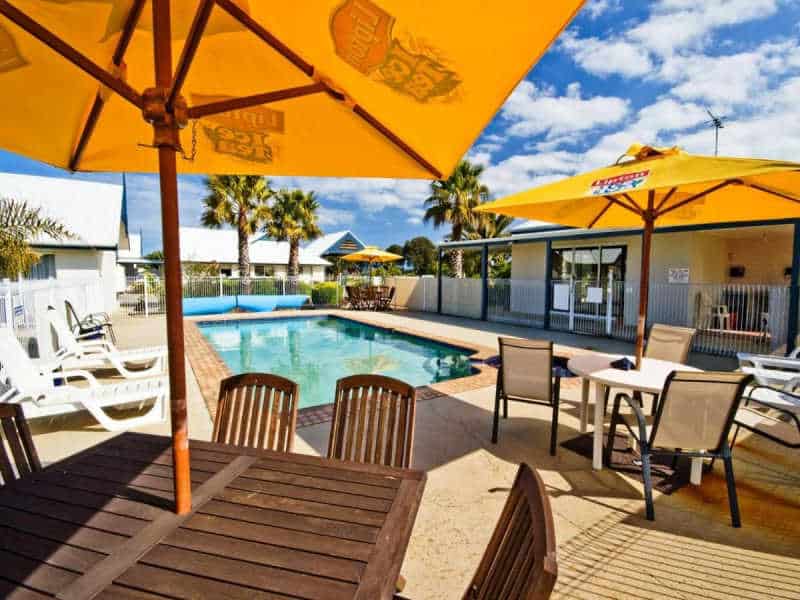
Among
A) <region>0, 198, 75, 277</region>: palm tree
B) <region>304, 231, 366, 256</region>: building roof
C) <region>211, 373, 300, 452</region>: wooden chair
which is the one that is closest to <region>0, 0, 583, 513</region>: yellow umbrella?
<region>211, 373, 300, 452</region>: wooden chair

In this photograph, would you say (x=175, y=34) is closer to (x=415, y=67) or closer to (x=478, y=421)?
(x=415, y=67)

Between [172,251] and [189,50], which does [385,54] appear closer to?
[189,50]

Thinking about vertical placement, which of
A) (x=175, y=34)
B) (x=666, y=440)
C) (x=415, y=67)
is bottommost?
(x=666, y=440)

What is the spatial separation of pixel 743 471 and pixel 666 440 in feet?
4.21

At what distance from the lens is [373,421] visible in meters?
2.36

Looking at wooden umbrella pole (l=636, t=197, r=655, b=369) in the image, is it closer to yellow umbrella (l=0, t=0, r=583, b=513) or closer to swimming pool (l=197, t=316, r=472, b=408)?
yellow umbrella (l=0, t=0, r=583, b=513)

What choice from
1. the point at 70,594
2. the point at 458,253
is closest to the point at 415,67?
the point at 70,594

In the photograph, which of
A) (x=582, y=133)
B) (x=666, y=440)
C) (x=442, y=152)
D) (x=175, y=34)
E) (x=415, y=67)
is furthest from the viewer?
(x=582, y=133)

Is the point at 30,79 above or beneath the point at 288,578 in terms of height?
above

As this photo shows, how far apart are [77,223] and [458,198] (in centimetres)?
1836

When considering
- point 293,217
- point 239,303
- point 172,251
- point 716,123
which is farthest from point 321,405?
point 716,123

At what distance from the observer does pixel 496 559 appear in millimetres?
1241

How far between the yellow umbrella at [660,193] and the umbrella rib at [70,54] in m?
2.89

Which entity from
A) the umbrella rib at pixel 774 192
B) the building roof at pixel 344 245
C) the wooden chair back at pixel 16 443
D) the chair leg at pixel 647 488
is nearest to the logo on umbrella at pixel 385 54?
the wooden chair back at pixel 16 443
